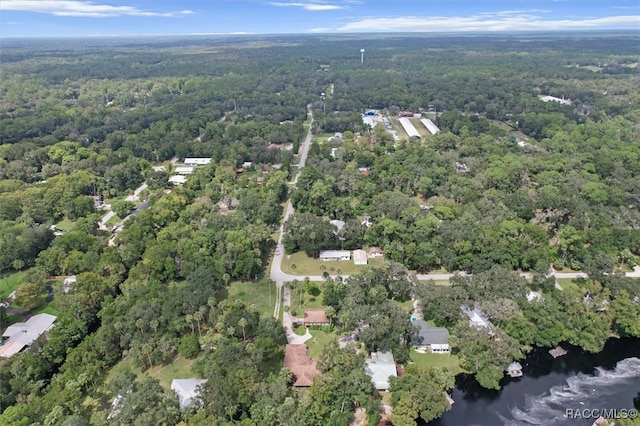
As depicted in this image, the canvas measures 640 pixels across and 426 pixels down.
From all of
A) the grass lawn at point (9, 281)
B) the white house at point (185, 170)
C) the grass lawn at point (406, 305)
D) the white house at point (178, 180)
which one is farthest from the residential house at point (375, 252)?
the white house at point (185, 170)

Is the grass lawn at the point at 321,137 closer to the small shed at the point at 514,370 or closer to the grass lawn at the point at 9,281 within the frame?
the grass lawn at the point at 9,281

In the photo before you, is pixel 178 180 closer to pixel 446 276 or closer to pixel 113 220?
pixel 113 220

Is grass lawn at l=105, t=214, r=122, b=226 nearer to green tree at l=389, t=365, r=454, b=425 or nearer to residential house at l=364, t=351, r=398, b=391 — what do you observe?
residential house at l=364, t=351, r=398, b=391

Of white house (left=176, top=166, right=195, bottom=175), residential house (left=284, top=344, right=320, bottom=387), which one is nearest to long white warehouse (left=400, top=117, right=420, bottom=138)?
white house (left=176, top=166, right=195, bottom=175)

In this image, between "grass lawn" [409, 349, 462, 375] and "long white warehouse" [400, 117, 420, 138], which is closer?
"grass lawn" [409, 349, 462, 375]

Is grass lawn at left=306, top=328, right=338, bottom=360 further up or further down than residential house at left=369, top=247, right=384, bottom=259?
further down

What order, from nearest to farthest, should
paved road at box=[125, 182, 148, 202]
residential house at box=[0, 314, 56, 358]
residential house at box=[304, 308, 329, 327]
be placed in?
residential house at box=[0, 314, 56, 358]
residential house at box=[304, 308, 329, 327]
paved road at box=[125, 182, 148, 202]

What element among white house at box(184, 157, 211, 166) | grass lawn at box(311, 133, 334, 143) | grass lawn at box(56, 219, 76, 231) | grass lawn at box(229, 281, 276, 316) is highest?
grass lawn at box(311, 133, 334, 143)
